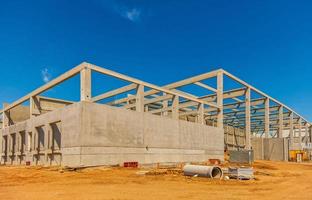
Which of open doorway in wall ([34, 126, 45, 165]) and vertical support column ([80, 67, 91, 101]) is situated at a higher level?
vertical support column ([80, 67, 91, 101])

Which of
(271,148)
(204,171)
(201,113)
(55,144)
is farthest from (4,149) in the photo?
(271,148)

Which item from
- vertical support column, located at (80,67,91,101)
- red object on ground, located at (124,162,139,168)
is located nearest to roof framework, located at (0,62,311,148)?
vertical support column, located at (80,67,91,101)

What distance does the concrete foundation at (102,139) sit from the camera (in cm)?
1903

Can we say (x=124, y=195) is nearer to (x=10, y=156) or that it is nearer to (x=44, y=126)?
(x=44, y=126)

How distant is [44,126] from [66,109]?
5.02 metres

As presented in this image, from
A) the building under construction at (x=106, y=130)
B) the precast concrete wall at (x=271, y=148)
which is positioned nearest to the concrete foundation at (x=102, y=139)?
the building under construction at (x=106, y=130)

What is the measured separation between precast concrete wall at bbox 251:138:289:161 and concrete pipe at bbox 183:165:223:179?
101ft

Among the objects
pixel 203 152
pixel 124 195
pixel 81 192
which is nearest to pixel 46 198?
pixel 81 192

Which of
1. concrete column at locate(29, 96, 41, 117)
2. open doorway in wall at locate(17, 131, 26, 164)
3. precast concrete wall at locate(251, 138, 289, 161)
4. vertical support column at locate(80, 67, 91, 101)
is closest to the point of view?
vertical support column at locate(80, 67, 91, 101)

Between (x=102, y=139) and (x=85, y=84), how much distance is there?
13.1ft

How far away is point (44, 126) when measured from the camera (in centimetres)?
2416

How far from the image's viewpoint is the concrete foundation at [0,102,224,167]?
1903cm

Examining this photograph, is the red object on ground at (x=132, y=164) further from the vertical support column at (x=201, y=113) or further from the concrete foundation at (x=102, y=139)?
the vertical support column at (x=201, y=113)

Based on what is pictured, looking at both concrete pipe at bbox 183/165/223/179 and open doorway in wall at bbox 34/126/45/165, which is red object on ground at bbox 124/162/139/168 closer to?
concrete pipe at bbox 183/165/223/179
